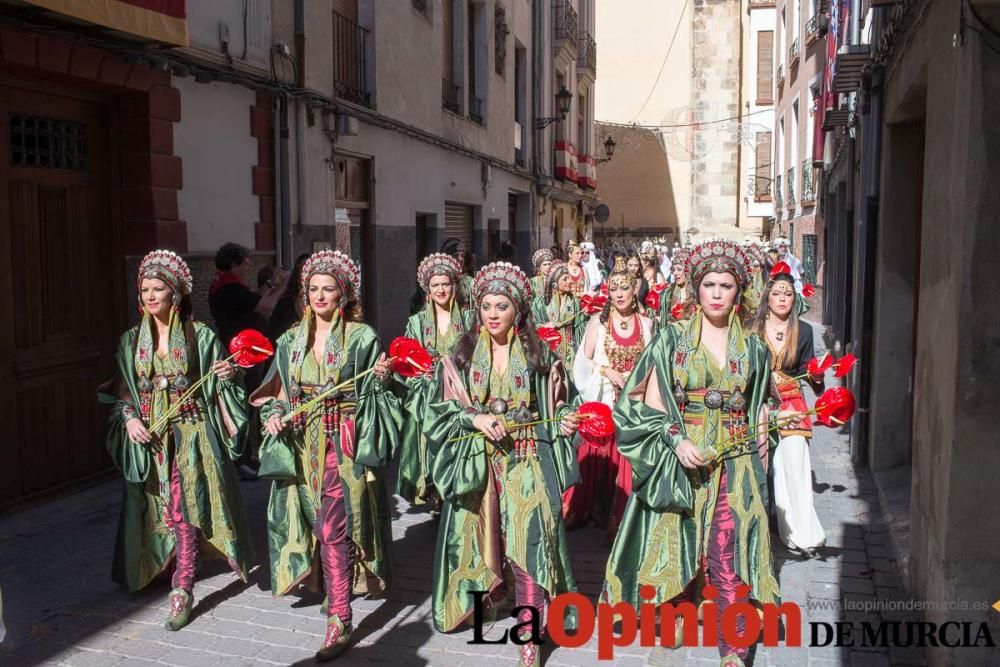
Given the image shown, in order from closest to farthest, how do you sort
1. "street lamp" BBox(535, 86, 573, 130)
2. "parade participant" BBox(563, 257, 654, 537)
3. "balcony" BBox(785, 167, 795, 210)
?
"parade participant" BBox(563, 257, 654, 537) → "street lamp" BBox(535, 86, 573, 130) → "balcony" BBox(785, 167, 795, 210)

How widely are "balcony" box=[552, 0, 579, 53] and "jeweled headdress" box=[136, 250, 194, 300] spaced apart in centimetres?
2132

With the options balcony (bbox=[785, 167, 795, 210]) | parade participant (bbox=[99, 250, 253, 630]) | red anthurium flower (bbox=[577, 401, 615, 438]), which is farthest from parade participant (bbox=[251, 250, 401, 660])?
balcony (bbox=[785, 167, 795, 210])

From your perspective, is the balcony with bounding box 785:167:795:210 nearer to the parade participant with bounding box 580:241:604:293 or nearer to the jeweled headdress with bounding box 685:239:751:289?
the parade participant with bounding box 580:241:604:293

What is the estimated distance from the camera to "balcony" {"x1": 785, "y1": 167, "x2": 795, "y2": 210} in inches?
940

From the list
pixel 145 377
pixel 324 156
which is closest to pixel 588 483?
pixel 145 377

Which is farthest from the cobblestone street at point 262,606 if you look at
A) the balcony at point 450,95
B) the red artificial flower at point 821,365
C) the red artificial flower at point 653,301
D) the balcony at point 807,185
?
the balcony at point 807,185

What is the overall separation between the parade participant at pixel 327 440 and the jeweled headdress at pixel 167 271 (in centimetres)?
70

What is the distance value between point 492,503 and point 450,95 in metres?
13.3

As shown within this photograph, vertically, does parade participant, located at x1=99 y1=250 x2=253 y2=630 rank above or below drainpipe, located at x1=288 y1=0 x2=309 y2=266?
below

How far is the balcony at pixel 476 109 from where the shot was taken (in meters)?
18.2

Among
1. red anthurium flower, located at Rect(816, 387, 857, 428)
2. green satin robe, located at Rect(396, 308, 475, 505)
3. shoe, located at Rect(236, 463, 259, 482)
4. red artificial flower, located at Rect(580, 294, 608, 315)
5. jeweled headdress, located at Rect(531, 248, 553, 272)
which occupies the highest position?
jeweled headdress, located at Rect(531, 248, 553, 272)

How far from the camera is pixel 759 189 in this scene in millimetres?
32219

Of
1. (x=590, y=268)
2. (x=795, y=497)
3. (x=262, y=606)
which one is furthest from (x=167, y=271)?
(x=590, y=268)

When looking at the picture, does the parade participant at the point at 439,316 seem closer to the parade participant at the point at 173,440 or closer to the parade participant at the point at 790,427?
the parade participant at the point at 173,440
